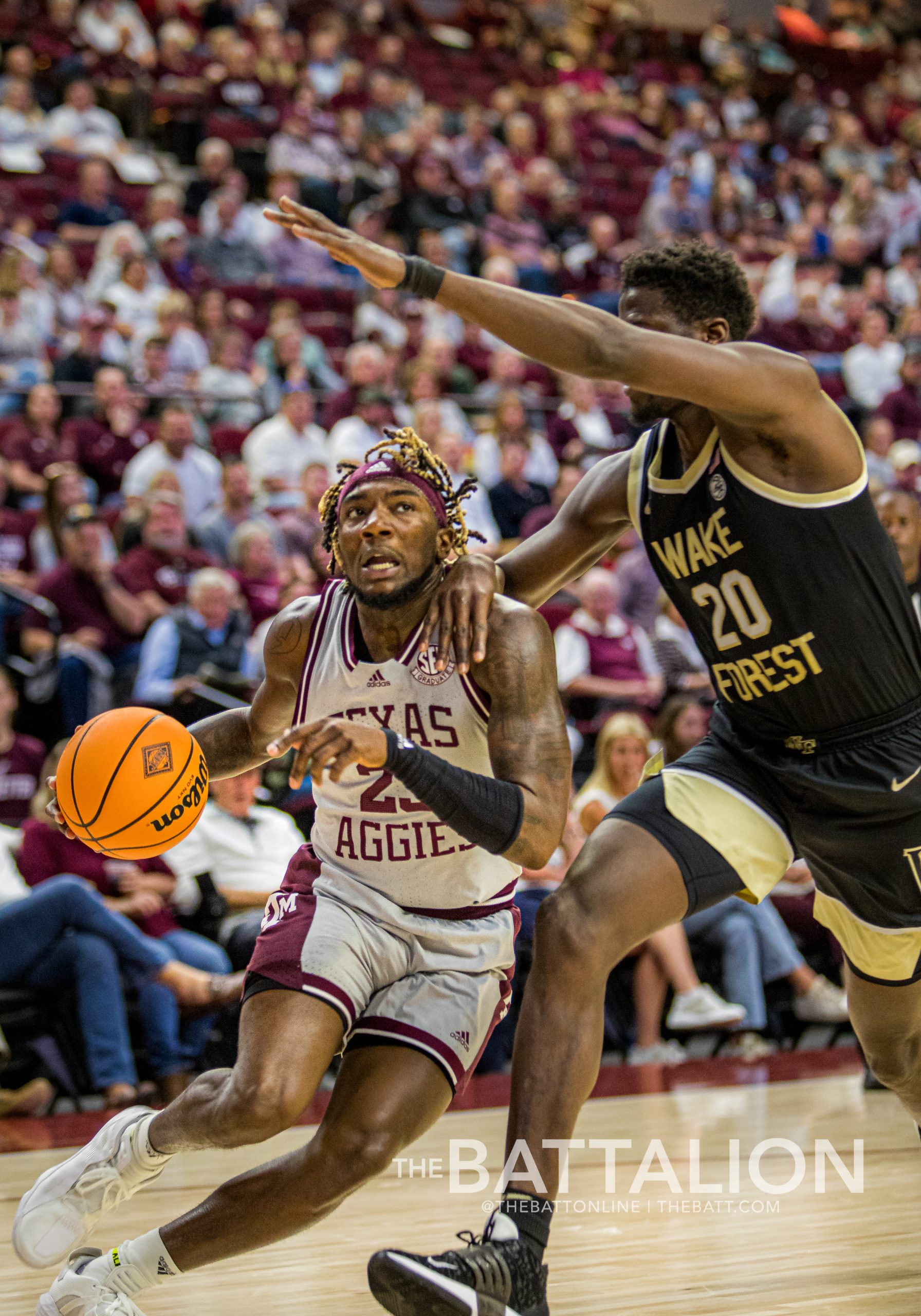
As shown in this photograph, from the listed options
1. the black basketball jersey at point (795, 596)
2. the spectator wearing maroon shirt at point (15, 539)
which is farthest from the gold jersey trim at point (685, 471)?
the spectator wearing maroon shirt at point (15, 539)

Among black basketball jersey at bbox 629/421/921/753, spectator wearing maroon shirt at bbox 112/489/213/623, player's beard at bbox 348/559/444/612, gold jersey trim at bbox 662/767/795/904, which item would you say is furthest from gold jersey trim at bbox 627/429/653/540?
spectator wearing maroon shirt at bbox 112/489/213/623

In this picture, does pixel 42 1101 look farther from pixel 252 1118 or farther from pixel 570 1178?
pixel 252 1118

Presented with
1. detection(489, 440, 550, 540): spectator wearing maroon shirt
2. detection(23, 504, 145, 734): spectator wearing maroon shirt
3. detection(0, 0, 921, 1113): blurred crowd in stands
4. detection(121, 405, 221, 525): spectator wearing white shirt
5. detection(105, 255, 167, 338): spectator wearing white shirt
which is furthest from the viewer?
detection(105, 255, 167, 338): spectator wearing white shirt

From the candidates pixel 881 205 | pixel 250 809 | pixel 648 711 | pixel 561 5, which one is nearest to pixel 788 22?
pixel 561 5

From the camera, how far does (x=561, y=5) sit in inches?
776

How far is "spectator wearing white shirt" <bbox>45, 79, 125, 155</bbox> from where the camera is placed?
12.2 meters

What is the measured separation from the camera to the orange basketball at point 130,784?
10.6ft

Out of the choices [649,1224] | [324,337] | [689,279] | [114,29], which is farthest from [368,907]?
[114,29]

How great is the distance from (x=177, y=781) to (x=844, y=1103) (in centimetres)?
354

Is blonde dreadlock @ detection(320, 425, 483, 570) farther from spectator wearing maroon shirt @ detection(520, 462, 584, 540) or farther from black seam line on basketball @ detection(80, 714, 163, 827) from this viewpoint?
spectator wearing maroon shirt @ detection(520, 462, 584, 540)

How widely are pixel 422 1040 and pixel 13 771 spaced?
12.7ft

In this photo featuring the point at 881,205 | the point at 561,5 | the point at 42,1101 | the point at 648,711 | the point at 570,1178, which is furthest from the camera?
the point at 561,5

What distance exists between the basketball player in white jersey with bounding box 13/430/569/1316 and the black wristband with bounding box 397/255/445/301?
659 mm

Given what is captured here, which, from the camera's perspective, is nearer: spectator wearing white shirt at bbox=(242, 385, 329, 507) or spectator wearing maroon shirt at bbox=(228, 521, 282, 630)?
spectator wearing maroon shirt at bbox=(228, 521, 282, 630)
